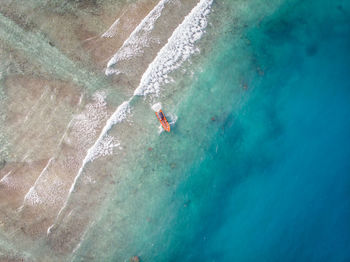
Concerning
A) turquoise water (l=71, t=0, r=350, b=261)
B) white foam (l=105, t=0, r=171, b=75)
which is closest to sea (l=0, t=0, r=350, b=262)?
turquoise water (l=71, t=0, r=350, b=261)

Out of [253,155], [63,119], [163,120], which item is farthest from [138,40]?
[253,155]

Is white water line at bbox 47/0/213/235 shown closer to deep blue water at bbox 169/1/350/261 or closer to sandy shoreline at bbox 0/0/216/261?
sandy shoreline at bbox 0/0/216/261

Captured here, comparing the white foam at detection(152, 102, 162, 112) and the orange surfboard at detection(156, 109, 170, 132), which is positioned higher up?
the white foam at detection(152, 102, 162, 112)

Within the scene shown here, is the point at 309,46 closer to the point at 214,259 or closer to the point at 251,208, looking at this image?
the point at 251,208

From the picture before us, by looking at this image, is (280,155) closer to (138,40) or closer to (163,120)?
(163,120)

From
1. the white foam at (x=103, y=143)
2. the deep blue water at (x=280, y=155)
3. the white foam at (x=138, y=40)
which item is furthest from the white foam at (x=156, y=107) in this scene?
the white foam at (x=138, y=40)

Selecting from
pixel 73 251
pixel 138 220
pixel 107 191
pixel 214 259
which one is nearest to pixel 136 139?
pixel 107 191
